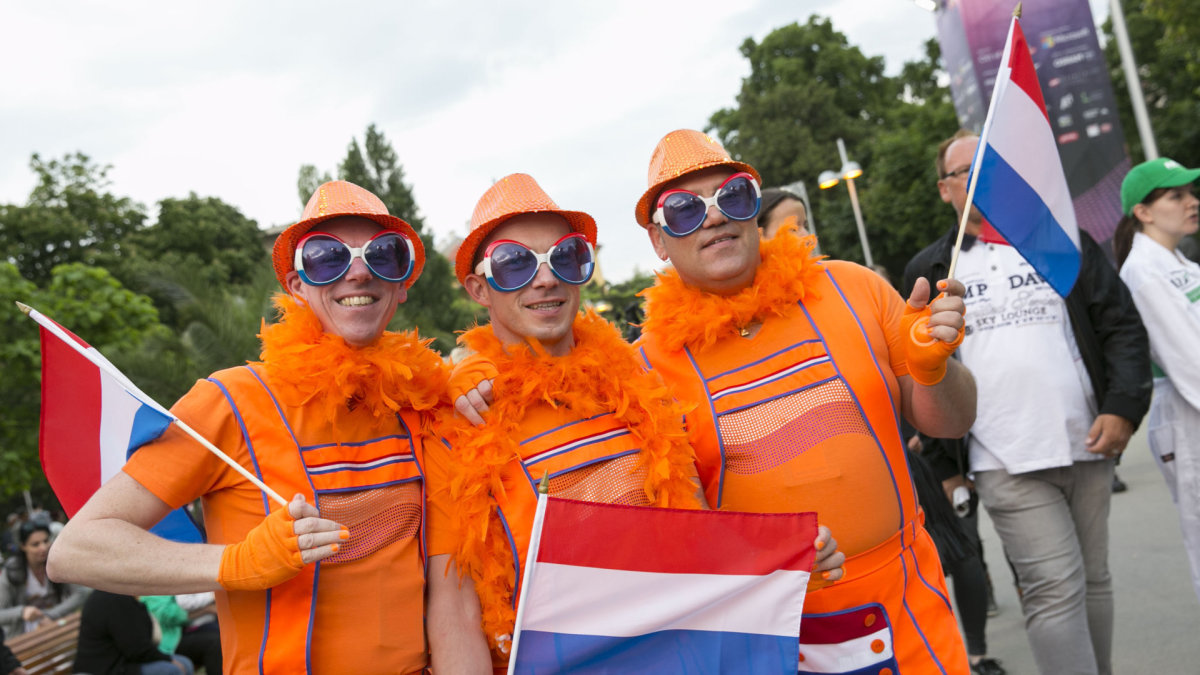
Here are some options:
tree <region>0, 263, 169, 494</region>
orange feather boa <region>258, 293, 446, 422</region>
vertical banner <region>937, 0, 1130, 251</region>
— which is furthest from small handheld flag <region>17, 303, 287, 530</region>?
tree <region>0, 263, 169, 494</region>

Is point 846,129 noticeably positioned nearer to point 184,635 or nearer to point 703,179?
point 184,635

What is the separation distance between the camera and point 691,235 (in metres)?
2.66

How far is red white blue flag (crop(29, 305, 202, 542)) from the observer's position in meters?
2.25

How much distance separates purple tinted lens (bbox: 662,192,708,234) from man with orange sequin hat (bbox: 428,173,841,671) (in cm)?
27

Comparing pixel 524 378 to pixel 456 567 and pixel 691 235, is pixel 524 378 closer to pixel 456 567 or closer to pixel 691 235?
pixel 456 567

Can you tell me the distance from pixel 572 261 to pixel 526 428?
1.55 feet

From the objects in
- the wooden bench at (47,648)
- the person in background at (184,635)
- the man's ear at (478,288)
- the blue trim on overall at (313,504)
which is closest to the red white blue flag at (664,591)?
the blue trim on overall at (313,504)

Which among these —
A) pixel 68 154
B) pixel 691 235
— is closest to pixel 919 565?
Answer: pixel 691 235

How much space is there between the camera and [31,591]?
7801 millimetres

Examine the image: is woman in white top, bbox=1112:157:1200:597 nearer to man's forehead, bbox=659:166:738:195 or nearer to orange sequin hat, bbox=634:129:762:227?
orange sequin hat, bbox=634:129:762:227

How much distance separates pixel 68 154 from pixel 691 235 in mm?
32737

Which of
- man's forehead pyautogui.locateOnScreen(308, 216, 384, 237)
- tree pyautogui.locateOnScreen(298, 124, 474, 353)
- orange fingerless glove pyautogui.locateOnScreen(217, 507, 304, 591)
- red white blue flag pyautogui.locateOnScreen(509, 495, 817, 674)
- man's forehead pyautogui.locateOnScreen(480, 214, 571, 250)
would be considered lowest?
red white blue flag pyautogui.locateOnScreen(509, 495, 817, 674)

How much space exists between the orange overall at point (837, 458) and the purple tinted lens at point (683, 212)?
0.35 metres

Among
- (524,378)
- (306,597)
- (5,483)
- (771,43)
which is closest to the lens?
(306,597)
